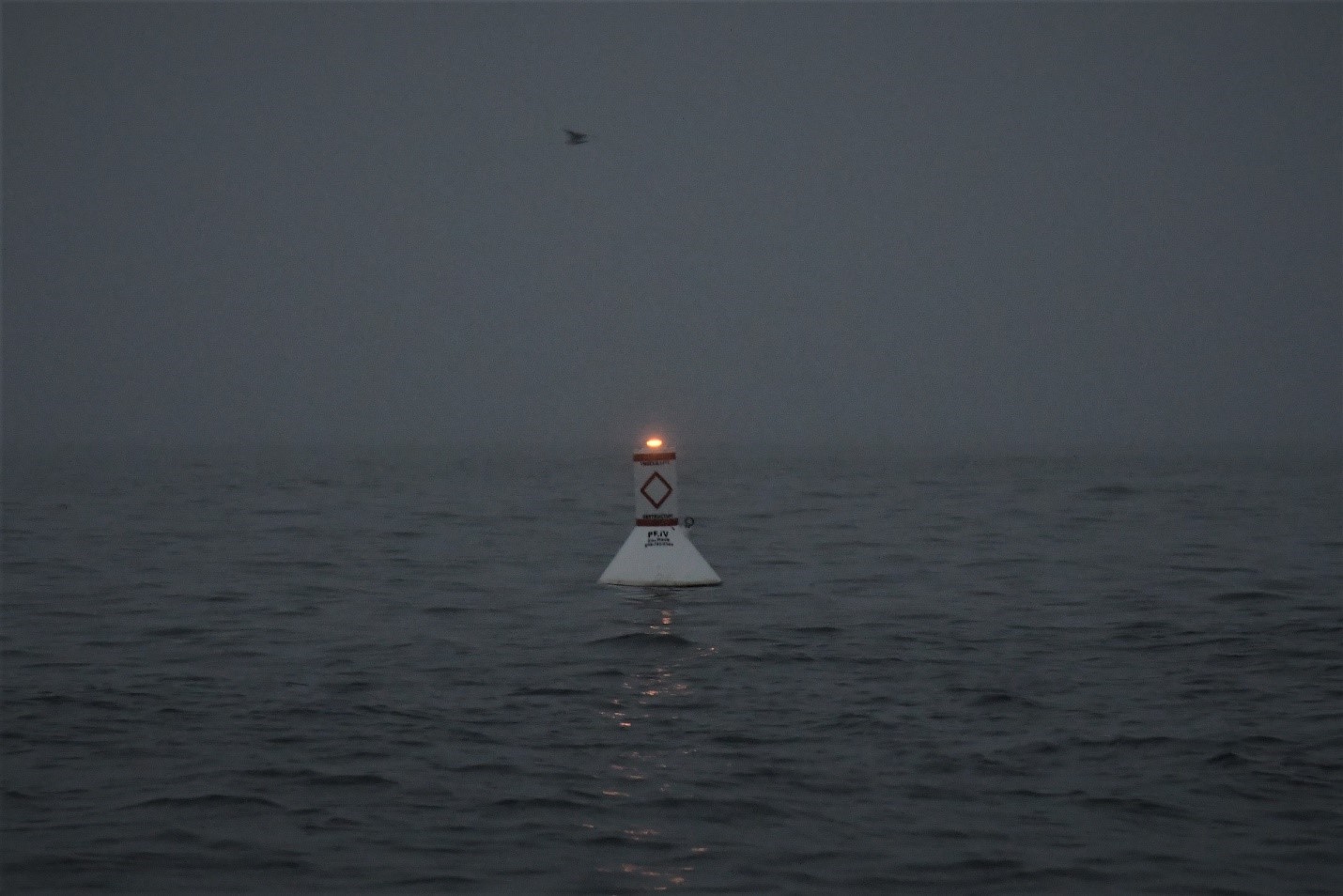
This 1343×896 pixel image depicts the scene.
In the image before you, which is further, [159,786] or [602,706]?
[602,706]

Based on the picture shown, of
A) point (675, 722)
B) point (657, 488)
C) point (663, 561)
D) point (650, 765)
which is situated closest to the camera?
point (650, 765)

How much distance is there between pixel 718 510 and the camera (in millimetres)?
26375

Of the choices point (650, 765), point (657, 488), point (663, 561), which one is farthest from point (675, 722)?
point (663, 561)

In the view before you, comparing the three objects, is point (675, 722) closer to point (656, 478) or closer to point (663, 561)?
point (656, 478)

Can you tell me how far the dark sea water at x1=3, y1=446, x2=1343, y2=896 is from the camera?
5.35 meters

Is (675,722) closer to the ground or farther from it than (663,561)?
closer to the ground

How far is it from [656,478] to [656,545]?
841mm

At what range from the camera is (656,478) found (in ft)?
41.7

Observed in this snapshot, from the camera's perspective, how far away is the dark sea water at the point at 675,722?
5348 millimetres

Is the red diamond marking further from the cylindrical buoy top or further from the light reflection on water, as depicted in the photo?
the light reflection on water

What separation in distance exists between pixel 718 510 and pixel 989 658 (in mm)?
16662

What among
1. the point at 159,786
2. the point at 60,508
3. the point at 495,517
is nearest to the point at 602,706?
the point at 159,786

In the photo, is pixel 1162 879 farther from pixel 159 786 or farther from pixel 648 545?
pixel 648 545

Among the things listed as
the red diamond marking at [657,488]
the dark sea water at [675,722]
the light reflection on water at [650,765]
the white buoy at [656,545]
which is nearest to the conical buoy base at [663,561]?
the white buoy at [656,545]
